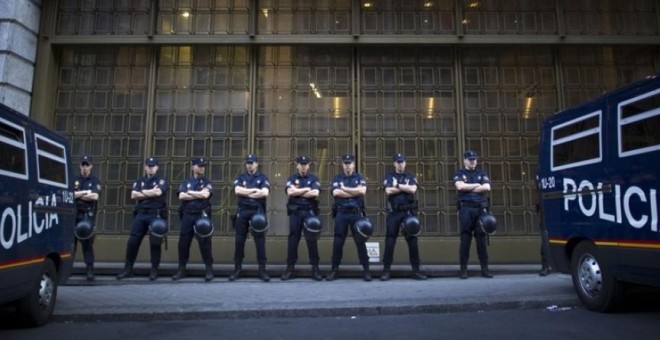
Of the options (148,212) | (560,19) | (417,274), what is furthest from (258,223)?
(560,19)

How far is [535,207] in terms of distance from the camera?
33.6 feet

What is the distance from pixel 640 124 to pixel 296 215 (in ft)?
17.8

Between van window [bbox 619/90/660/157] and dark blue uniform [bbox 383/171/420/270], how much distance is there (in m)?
3.87

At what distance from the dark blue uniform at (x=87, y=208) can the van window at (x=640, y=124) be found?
8127 mm

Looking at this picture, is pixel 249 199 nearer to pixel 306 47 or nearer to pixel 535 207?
pixel 306 47

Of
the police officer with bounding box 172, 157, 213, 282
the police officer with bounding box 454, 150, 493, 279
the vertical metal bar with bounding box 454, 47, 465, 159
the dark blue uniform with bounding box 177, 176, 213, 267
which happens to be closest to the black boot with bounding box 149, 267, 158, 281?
the police officer with bounding box 172, 157, 213, 282

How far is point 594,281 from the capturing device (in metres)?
6.43

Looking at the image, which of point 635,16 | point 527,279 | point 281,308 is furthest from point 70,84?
point 635,16

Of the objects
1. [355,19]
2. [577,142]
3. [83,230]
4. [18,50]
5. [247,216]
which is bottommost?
[83,230]

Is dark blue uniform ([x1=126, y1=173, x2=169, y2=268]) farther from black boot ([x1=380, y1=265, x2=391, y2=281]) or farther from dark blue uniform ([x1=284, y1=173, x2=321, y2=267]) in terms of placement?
black boot ([x1=380, y1=265, x2=391, y2=281])

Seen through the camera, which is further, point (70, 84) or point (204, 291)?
point (70, 84)

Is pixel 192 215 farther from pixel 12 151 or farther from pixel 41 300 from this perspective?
pixel 12 151

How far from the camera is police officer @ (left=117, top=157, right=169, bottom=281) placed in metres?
9.17

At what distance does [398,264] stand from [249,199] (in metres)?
3.12
